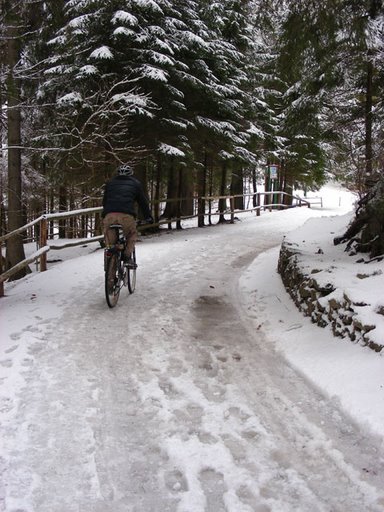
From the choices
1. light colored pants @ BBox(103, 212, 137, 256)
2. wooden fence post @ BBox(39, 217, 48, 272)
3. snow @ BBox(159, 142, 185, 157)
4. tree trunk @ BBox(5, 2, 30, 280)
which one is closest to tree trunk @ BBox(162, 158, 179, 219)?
snow @ BBox(159, 142, 185, 157)

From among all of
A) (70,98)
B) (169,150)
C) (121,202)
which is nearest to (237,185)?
(169,150)

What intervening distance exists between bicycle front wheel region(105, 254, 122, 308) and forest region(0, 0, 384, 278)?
3.04 metres

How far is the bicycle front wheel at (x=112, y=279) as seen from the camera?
20.4 feet

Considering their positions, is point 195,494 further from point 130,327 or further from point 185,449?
point 130,327

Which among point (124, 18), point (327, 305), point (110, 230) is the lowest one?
point (327, 305)

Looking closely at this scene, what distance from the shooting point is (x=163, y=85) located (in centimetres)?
1261

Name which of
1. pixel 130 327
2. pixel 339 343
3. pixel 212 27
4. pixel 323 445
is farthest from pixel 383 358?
pixel 212 27

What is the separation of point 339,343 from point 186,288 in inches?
134

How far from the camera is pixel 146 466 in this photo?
9.82 ft

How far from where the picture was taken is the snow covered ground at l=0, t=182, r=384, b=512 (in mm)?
2758

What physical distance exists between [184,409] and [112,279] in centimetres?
297

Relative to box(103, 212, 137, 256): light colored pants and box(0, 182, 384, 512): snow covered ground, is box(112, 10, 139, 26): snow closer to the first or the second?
box(103, 212, 137, 256): light colored pants

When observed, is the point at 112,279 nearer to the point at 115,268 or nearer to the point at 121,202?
the point at 115,268

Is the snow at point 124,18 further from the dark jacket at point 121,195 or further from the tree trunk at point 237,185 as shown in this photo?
the tree trunk at point 237,185
